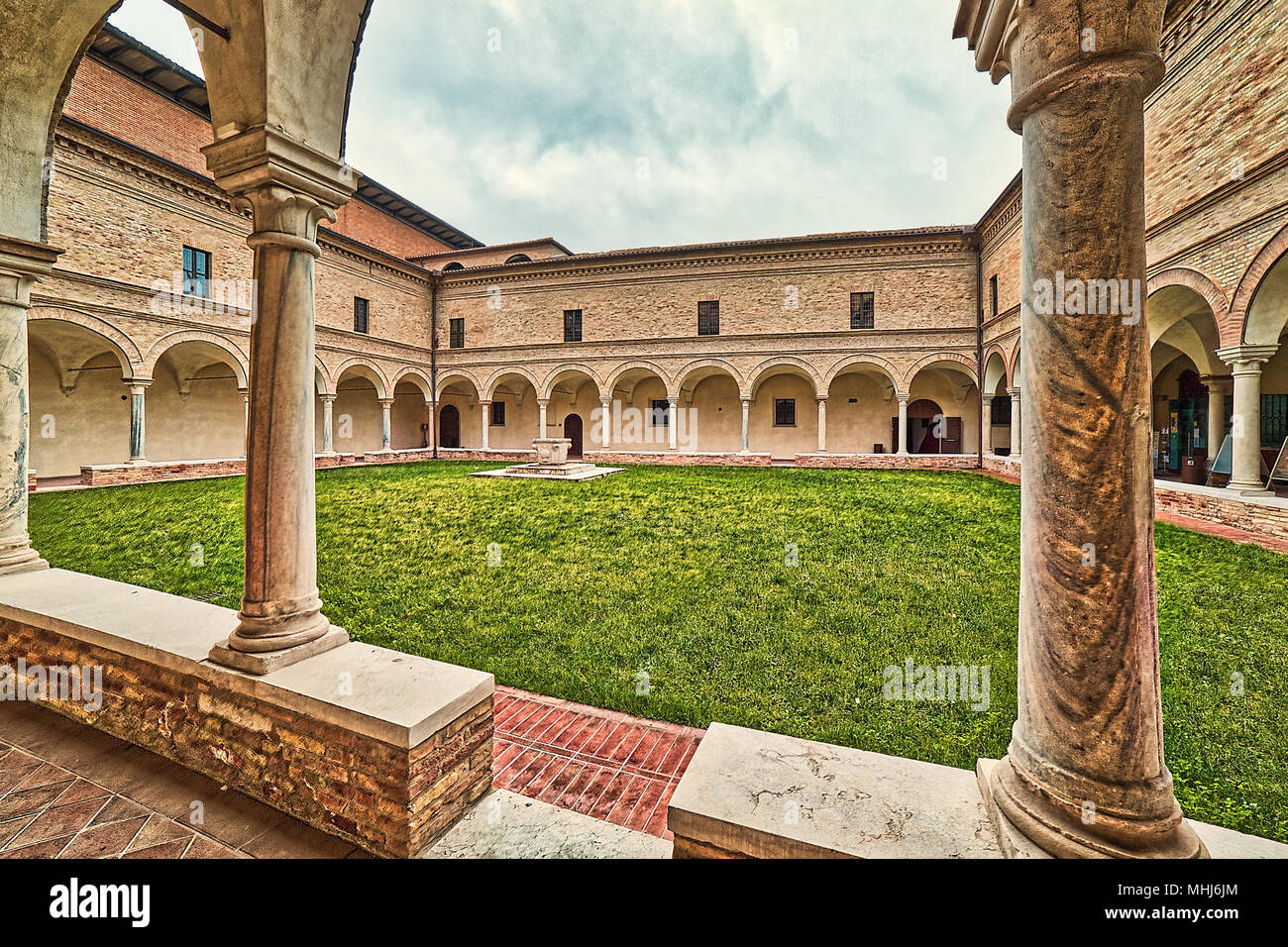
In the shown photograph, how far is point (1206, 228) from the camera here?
9.73m

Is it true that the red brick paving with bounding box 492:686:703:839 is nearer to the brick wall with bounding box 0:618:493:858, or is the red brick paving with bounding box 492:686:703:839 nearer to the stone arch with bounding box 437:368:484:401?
the brick wall with bounding box 0:618:493:858

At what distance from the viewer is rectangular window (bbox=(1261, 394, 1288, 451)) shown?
49.0ft

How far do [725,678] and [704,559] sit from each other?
3020mm

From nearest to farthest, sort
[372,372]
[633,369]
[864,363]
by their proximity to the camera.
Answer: [864,363] < [372,372] < [633,369]

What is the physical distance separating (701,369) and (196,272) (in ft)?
59.2

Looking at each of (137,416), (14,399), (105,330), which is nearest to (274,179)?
(14,399)

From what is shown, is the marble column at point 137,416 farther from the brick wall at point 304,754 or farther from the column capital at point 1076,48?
the column capital at point 1076,48

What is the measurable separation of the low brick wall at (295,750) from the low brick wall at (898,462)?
18994 mm

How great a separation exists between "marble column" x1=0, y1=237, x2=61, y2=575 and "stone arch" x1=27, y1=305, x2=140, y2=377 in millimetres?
13468

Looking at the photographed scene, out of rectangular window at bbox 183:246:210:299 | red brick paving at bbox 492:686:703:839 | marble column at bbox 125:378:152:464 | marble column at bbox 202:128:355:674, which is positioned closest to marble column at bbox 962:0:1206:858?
red brick paving at bbox 492:686:703:839

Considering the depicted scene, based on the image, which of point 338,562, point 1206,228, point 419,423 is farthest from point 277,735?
point 419,423

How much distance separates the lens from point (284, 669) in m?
2.74

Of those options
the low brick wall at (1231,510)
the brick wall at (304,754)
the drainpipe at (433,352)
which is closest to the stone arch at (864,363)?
the low brick wall at (1231,510)

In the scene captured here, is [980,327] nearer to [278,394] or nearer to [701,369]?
[701,369]
